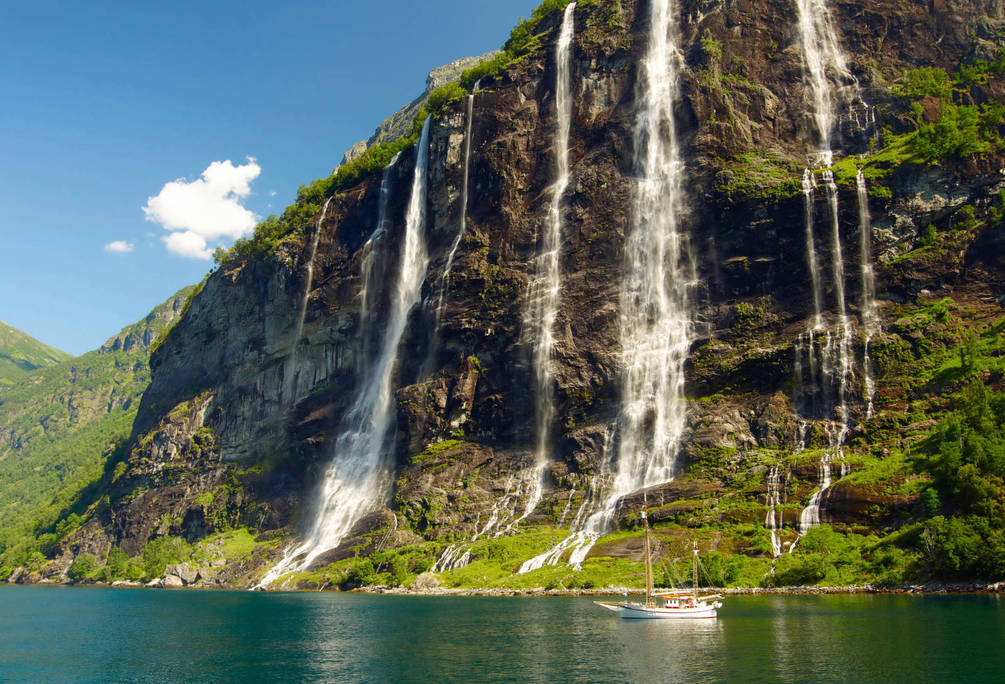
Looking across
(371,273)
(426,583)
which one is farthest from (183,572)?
(371,273)

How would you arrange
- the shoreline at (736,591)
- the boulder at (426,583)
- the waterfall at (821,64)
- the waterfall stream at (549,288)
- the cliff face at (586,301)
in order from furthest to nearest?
1. the waterfall at (821,64)
2. the waterfall stream at (549,288)
3. the cliff face at (586,301)
4. the boulder at (426,583)
5. the shoreline at (736,591)

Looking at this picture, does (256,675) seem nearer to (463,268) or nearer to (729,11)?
(463,268)

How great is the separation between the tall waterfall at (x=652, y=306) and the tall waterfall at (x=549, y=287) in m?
9.03

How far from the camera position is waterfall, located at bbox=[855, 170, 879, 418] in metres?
76.9

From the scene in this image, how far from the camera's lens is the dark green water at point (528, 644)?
3384cm

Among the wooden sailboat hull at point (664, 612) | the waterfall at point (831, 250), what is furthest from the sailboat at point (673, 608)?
the waterfall at point (831, 250)

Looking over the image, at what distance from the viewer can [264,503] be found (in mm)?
112062

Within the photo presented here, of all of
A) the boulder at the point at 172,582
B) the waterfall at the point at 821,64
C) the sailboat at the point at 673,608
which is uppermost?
the waterfall at the point at 821,64

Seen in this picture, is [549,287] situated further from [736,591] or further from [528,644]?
[528,644]

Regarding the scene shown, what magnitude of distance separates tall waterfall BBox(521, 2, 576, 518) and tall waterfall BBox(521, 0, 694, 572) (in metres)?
9.03

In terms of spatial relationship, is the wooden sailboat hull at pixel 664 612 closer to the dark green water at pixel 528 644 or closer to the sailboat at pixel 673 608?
the sailboat at pixel 673 608

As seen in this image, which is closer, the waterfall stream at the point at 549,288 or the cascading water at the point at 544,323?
the cascading water at the point at 544,323

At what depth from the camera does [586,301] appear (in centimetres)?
9581

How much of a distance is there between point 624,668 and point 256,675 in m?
18.3
